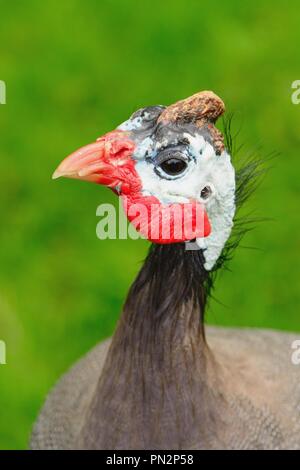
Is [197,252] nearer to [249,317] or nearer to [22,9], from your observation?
[249,317]

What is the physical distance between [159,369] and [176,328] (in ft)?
0.35

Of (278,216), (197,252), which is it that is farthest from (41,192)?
(197,252)

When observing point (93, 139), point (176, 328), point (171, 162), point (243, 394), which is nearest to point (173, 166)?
point (171, 162)

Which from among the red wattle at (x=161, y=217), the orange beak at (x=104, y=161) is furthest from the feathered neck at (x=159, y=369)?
the orange beak at (x=104, y=161)

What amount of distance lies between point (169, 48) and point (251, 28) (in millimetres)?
374

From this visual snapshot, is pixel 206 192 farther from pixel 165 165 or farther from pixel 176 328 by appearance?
pixel 176 328

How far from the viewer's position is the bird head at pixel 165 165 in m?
2.08

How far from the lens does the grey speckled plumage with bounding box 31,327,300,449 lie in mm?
2354

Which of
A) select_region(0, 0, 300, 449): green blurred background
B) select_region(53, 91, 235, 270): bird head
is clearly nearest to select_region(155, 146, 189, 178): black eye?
select_region(53, 91, 235, 270): bird head

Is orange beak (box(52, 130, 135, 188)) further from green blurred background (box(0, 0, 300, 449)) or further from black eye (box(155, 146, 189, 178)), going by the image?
green blurred background (box(0, 0, 300, 449))

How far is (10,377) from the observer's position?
3.39 m

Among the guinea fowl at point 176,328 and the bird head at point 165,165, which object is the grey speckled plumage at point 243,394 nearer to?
the guinea fowl at point 176,328

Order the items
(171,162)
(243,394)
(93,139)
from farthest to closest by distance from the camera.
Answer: (93,139) → (243,394) → (171,162)

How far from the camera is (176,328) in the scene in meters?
2.28
